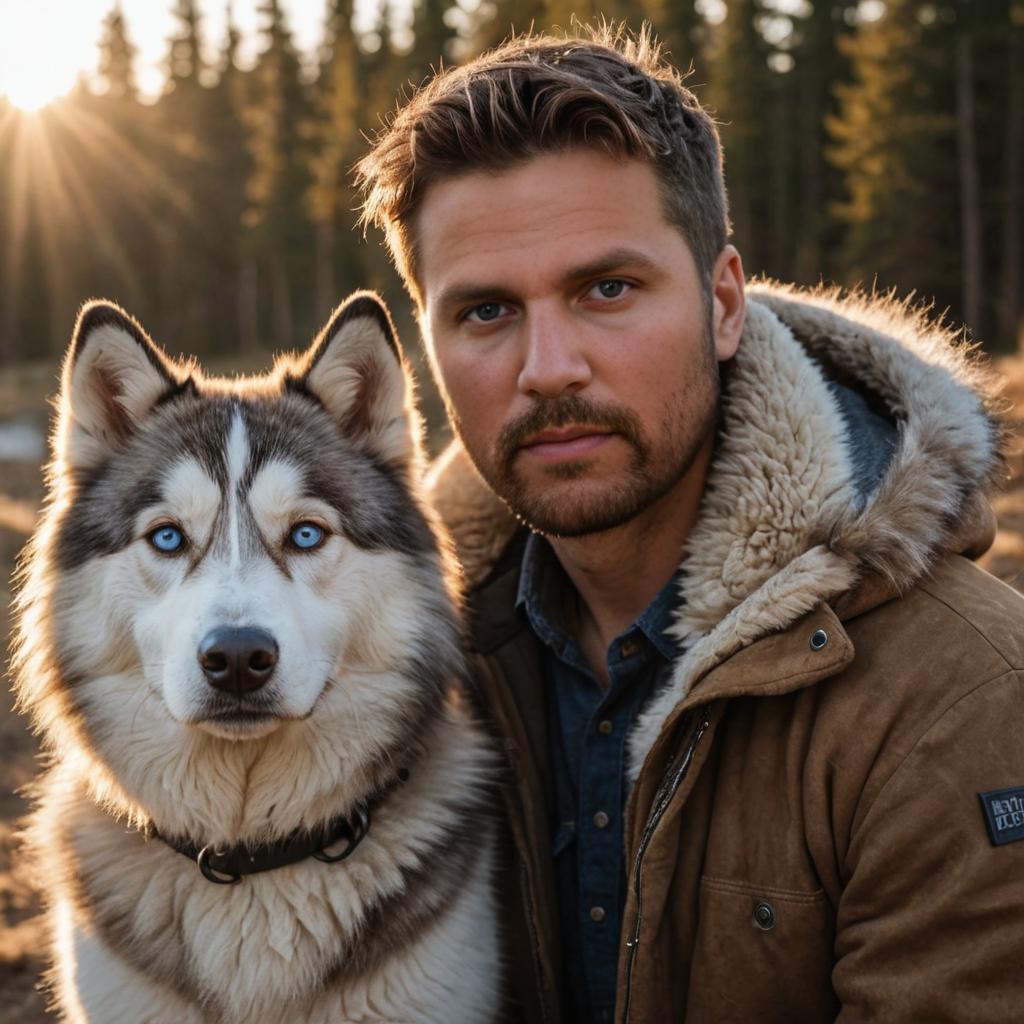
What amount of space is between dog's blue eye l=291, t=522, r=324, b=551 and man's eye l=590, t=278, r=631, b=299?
3.35ft

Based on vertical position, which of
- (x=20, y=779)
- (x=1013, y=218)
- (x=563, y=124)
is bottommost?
(x=20, y=779)

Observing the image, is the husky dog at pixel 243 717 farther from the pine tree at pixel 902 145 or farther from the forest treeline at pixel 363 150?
the pine tree at pixel 902 145

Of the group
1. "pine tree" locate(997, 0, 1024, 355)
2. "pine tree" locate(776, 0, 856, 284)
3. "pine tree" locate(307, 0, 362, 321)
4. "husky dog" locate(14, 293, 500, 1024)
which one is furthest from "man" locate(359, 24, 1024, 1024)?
"pine tree" locate(776, 0, 856, 284)

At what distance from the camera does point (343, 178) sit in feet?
103


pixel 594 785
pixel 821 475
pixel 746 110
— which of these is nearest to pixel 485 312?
pixel 821 475

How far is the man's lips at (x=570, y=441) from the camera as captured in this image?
Result: 2838mm

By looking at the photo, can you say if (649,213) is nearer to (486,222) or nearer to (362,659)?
(486,222)

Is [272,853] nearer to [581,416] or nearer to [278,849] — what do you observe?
[278,849]

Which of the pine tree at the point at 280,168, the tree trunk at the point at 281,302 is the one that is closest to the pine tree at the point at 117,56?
the pine tree at the point at 280,168

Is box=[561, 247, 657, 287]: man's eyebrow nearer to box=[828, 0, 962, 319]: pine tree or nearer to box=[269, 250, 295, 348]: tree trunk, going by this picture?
box=[828, 0, 962, 319]: pine tree

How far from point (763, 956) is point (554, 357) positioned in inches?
62.7

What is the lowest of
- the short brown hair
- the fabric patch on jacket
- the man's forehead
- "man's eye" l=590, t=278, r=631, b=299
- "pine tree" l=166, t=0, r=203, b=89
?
the fabric patch on jacket

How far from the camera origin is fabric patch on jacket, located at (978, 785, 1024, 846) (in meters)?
2.02

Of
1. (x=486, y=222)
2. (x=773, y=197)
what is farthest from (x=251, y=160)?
(x=486, y=222)
